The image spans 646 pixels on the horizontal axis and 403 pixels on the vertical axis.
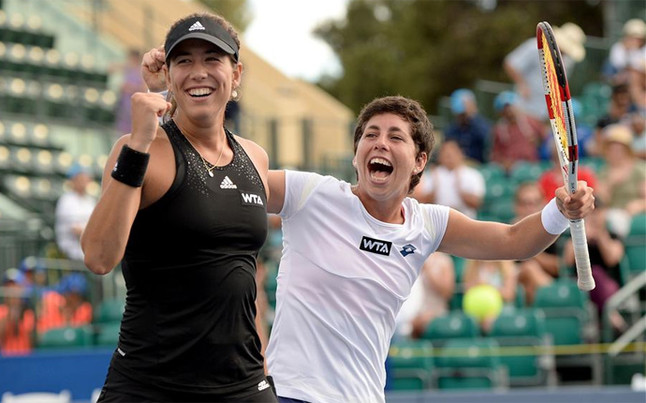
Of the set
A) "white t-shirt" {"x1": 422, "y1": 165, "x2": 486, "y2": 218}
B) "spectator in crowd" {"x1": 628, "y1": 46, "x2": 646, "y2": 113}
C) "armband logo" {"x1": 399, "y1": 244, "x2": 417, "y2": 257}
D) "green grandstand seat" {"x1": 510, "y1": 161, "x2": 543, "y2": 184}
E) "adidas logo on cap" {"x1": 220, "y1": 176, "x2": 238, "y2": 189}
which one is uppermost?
"spectator in crowd" {"x1": 628, "y1": 46, "x2": 646, "y2": 113}

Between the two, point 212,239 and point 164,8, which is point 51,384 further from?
point 164,8

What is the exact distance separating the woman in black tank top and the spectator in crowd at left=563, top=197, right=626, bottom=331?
244 inches

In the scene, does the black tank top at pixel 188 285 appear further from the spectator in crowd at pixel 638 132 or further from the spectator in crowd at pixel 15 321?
the spectator in crowd at pixel 638 132

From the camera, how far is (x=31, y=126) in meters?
16.0

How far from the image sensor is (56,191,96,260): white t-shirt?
462 inches

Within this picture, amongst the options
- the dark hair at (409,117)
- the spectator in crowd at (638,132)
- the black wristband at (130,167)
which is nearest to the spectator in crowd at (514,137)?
the spectator in crowd at (638,132)

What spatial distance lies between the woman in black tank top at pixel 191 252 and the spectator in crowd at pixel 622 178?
23.4 feet

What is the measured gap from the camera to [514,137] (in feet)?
48.4

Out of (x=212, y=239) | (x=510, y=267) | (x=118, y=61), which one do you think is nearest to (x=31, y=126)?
(x=118, y=61)

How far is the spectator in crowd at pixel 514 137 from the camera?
14570 millimetres

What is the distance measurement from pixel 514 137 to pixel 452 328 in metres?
5.16

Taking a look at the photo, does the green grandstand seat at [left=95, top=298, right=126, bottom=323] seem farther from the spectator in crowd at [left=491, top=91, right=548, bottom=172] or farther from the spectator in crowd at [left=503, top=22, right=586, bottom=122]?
the spectator in crowd at [left=503, top=22, right=586, bottom=122]

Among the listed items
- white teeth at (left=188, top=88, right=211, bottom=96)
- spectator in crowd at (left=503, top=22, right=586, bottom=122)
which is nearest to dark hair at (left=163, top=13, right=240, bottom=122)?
white teeth at (left=188, top=88, right=211, bottom=96)

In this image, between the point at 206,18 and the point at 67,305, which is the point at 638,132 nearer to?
the point at 67,305
